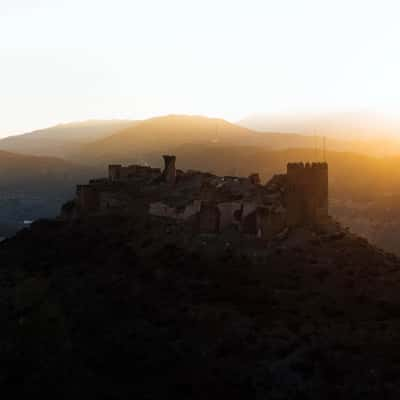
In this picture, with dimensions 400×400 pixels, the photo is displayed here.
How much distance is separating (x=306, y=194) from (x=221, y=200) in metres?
3.49

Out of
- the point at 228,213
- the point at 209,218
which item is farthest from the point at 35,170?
the point at 228,213

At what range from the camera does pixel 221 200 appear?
35562mm

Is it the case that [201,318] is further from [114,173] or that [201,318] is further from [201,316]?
[114,173]

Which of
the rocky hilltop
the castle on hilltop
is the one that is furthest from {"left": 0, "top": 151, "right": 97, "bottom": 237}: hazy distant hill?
the rocky hilltop

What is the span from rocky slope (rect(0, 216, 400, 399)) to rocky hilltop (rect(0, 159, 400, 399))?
1.9 inches

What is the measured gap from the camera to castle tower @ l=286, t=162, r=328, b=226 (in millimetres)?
34062

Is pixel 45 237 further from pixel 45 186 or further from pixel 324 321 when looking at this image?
pixel 45 186

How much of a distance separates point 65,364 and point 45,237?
64.1 feet

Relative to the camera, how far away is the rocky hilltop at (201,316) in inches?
748

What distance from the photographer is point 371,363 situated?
19219 mm

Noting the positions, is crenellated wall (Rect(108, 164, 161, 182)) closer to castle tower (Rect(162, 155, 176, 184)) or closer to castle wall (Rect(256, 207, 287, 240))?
castle tower (Rect(162, 155, 176, 184))

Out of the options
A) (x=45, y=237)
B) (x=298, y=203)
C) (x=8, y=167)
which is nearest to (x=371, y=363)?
(x=298, y=203)

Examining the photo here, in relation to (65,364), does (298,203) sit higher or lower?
higher

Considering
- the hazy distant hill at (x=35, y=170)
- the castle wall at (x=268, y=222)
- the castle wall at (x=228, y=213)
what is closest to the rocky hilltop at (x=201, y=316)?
the castle wall at (x=268, y=222)
